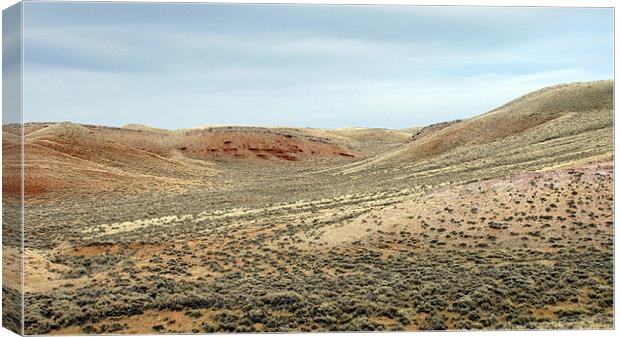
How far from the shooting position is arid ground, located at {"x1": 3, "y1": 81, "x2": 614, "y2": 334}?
11.6 m

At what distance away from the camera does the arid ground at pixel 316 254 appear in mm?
11625

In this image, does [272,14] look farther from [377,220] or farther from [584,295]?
[584,295]

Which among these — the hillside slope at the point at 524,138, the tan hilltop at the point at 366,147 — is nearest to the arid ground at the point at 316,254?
the tan hilltop at the point at 366,147

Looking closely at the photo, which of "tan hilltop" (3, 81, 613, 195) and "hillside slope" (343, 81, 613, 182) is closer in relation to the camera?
"tan hilltop" (3, 81, 613, 195)

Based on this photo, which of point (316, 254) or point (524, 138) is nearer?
point (316, 254)

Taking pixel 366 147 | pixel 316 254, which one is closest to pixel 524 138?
pixel 366 147

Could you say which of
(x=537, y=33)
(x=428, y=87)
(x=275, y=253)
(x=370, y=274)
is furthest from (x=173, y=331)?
(x=537, y=33)

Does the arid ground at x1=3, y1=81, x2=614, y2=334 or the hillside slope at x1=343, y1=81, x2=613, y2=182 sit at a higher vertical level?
the hillside slope at x1=343, y1=81, x2=613, y2=182

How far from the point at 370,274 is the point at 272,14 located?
6219mm

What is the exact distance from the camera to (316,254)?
13.0 metres

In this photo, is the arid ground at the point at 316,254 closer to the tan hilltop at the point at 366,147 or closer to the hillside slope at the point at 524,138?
the tan hilltop at the point at 366,147

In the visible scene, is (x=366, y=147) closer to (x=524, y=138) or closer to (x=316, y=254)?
(x=524, y=138)

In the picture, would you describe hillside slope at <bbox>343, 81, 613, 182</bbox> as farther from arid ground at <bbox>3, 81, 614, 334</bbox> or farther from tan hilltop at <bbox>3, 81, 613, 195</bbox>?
arid ground at <bbox>3, 81, 614, 334</bbox>

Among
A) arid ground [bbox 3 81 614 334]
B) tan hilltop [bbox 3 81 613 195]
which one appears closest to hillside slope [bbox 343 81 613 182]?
tan hilltop [bbox 3 81 613 195]
